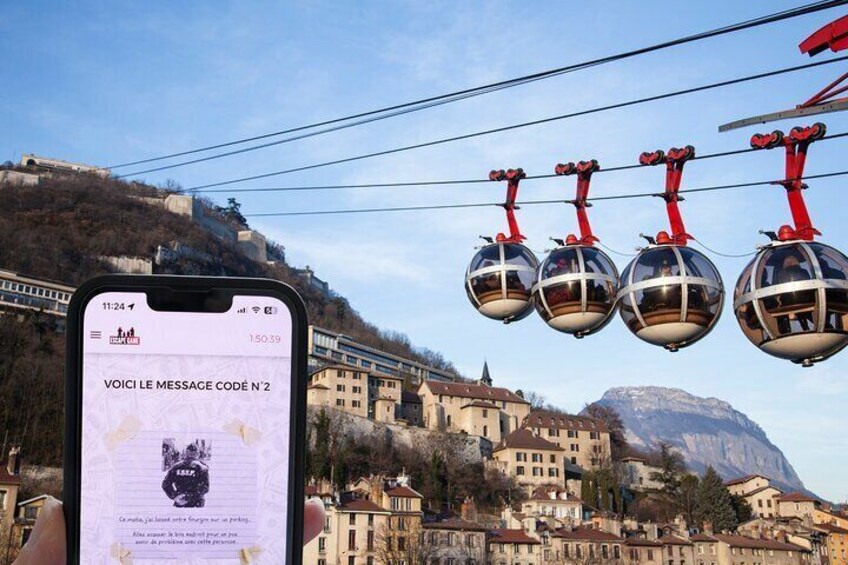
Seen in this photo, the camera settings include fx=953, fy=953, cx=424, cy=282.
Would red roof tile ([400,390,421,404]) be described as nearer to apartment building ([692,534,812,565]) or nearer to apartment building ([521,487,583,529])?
apartment building ([521,487,583,529])

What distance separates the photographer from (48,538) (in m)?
2.45

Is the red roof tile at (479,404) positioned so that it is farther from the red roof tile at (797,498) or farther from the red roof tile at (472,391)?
the red roof tile at (797,498)

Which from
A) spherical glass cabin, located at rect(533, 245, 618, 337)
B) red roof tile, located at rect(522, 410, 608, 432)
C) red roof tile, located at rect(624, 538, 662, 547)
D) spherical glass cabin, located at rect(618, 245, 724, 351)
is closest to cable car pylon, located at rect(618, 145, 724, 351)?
spherical glass cabin, located at rect(618, 245, 724, 351)

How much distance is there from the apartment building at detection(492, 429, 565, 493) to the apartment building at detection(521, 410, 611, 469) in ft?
19.3

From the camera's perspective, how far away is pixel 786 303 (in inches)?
257

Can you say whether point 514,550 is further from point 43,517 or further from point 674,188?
point 43,517

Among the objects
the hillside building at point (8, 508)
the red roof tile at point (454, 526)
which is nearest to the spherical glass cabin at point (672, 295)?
the hillside building at point (8, 508)

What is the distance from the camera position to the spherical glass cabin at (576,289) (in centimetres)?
779

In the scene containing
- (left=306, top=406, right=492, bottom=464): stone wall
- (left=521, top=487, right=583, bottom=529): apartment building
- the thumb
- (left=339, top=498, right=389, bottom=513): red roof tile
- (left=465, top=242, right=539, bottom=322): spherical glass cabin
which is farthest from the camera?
(left=306, top=406, right=492, bottom=464): stone wall

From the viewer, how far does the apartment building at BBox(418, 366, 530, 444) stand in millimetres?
95000

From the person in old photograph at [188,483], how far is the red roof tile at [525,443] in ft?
286

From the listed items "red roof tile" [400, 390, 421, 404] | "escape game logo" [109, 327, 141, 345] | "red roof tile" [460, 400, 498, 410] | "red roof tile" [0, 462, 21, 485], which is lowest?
"red roof tile" [0, 462, 21, 485]

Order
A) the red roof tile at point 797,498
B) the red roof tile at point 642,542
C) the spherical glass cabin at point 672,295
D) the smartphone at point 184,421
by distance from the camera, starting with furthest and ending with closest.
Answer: the red roof tile at point 797,498
the red roof tile at point 642,542
the spherical glass cabin at point 672,295
the smartphone at point 184,421

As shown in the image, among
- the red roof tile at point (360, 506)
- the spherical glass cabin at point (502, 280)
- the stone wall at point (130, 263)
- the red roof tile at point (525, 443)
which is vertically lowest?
the red roof tile at point (360, 506)
